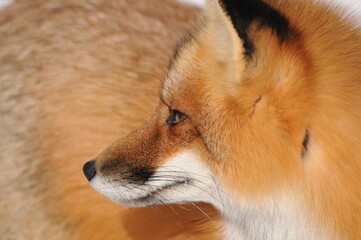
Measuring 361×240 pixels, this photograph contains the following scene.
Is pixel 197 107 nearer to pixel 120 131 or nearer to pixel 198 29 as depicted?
pixel 198 29

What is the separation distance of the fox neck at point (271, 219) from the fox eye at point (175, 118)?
292mm

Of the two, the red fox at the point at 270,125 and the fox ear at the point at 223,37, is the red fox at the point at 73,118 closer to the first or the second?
the red fox at the point at 270,125

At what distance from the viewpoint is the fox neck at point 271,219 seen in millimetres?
1565

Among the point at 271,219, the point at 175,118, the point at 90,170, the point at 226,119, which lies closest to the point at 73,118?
the point at 90,170

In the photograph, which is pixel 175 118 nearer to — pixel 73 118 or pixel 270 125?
pixel 270 125

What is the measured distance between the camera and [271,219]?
1620mm

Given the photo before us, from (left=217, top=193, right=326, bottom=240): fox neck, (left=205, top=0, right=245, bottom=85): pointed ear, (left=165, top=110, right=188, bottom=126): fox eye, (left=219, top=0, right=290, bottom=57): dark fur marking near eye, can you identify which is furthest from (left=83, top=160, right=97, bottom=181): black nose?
(left=219, top=0, right=290, bottom=57): dark fur marking near eye

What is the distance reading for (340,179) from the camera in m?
1.51

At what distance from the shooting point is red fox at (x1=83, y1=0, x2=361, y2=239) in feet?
4.84

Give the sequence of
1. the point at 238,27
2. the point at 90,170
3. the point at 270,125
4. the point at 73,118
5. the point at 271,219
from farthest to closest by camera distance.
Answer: the point at 73,118 → the point at 90,170 → the point at 271,219 → the point at 270,125 → the point at 238,27

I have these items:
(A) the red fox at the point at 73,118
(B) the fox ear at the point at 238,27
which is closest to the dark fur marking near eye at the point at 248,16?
(B) the fox ear at the point at 238,27

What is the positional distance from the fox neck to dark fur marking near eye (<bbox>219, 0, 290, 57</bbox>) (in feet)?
1.54

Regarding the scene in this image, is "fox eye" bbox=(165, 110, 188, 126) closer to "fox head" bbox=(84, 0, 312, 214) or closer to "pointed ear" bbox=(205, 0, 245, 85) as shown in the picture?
"fox head" bbox=(84, 0, 312, 214)

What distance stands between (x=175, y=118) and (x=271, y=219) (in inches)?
16.7
